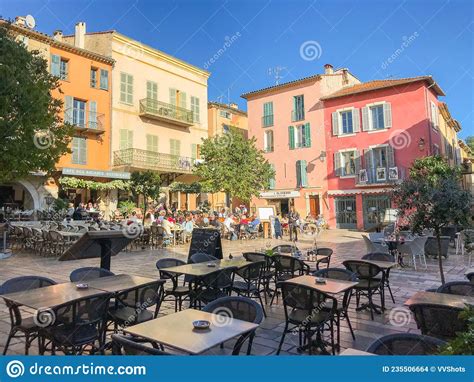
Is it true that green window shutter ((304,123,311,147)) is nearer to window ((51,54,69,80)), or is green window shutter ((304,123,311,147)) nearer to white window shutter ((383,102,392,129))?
white window shutter ((383,102,392,129))

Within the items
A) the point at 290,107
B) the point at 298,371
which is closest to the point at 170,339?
the point at 298,371

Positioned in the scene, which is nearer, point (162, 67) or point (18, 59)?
point (18, 59)

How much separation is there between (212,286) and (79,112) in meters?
18.1

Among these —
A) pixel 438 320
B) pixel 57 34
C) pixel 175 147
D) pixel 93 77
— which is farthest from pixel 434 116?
pixel 57 34

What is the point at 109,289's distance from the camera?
144 inches

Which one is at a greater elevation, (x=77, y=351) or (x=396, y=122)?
(x=396, y=122)

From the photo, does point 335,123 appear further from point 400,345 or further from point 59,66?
point 400,345

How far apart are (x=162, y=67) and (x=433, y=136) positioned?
17.6 m

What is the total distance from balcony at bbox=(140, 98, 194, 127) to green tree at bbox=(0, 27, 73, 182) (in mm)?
11216

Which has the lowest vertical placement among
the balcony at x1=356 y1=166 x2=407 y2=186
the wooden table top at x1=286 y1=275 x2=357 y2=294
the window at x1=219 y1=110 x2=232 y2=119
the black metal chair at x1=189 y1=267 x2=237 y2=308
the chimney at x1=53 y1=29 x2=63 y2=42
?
the black metal chair at x1=189 y1=267 x2=237 y2=308

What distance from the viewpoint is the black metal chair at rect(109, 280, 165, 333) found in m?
3.68

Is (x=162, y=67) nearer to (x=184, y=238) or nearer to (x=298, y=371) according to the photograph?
(x=184, y=238)

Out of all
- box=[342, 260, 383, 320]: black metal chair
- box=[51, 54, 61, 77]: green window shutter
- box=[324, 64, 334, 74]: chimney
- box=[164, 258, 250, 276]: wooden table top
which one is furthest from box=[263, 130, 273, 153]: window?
box=[164, 258, 250, 276]: wooden table top

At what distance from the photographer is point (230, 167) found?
19.0 meters
